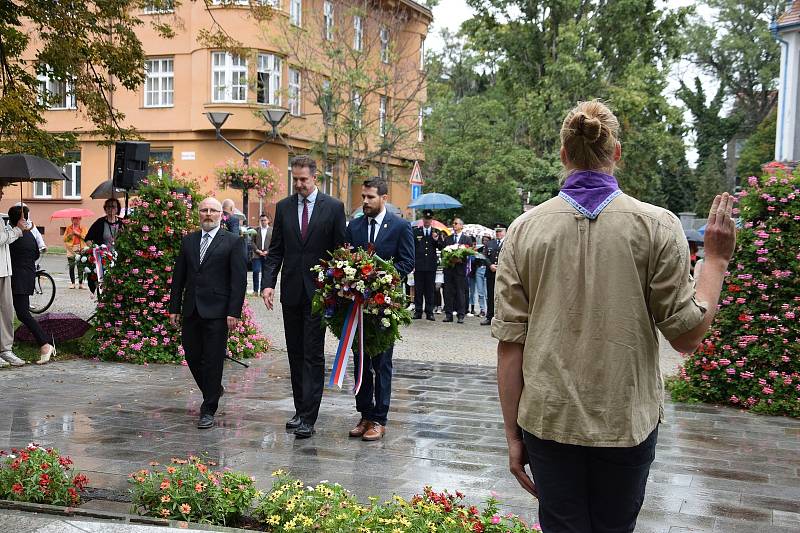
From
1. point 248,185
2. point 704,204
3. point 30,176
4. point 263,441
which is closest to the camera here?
point 263,441

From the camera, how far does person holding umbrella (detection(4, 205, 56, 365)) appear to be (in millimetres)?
11086

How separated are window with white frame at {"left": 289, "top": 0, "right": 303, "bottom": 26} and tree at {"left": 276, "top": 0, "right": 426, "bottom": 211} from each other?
139cm

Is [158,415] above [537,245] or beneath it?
beneath

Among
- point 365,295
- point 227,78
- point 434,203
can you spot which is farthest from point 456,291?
point 227,78

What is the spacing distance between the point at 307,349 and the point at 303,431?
656 mm

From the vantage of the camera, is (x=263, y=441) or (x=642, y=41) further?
(x=642, y=41)

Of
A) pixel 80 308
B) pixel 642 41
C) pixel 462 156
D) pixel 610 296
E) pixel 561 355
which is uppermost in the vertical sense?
pixel 642 41

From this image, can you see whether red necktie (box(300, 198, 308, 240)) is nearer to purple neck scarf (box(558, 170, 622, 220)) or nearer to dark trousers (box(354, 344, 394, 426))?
dark trousers (box(354, 344, 394, 426))

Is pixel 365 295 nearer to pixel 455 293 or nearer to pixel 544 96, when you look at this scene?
pixel 455 293

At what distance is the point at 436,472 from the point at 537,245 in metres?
3.69

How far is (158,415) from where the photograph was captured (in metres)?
8.03

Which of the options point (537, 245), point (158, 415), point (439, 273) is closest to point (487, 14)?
point (439, 273)

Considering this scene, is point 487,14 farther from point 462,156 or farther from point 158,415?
point 158,415

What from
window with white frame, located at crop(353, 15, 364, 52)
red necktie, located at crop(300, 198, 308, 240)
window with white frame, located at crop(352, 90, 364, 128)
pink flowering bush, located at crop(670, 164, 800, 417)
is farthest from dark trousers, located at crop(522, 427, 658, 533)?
window with white frame, located at crop(353, 15, 364, 52)
